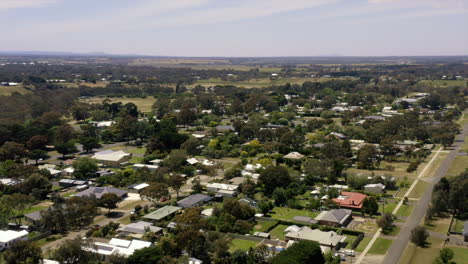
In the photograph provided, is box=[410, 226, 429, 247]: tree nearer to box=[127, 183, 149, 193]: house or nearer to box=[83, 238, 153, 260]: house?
box=[83, 238, 153, 260]: house

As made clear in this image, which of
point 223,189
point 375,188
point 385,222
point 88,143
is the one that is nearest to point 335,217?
point 385,222

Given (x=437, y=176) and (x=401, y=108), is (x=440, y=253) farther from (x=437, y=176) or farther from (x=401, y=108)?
(x=401, y=108)

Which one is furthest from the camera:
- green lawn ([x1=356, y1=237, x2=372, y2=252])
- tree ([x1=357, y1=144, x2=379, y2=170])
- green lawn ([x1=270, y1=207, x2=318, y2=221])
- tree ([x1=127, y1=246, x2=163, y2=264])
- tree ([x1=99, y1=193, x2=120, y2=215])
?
tree ([x1=357, y1=144, x2=379, y2=170])

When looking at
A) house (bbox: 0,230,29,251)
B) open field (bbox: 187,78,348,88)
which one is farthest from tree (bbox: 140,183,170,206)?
open field (bbox: 187,78,348,88)

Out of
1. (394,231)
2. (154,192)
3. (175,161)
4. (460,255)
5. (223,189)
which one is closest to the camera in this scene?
(460,255)

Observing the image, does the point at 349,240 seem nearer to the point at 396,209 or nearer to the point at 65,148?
the point at 396,209
